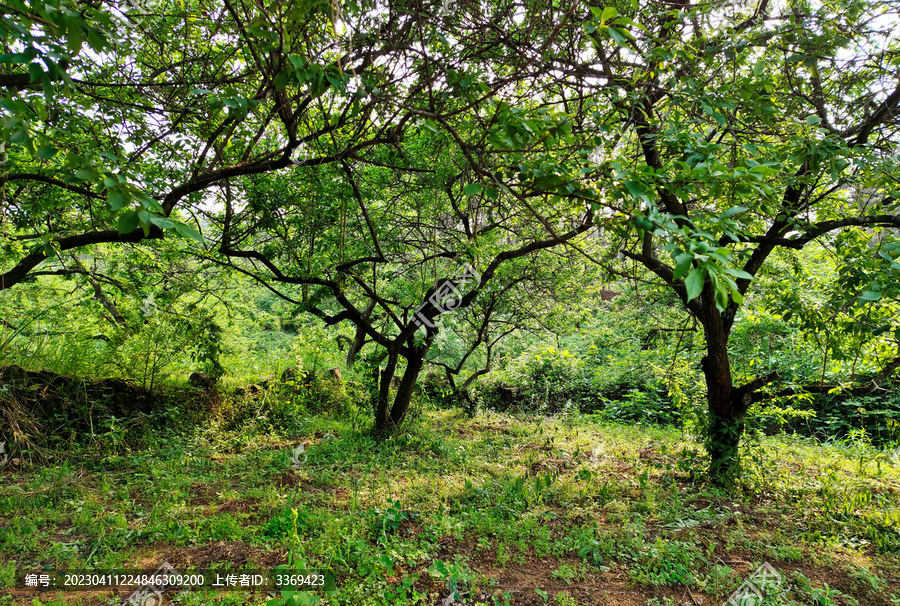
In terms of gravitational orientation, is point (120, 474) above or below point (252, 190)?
below

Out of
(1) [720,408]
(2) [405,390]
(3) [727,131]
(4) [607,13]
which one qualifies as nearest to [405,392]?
(2) [405,390]

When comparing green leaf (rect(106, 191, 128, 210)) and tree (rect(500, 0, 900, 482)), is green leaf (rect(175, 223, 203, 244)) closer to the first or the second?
green leaf (rect(106, 191, 128, 210))

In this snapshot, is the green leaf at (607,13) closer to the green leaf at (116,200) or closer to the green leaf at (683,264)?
the green leaf at (683,264)

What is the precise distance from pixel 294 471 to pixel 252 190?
2694 millimetres

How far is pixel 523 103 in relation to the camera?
13.0 ft

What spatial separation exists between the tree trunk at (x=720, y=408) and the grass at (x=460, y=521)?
19 cm

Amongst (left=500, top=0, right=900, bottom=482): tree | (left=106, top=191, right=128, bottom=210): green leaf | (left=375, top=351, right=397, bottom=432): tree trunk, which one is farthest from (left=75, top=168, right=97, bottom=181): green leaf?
(left=375, top=351, right=397, bottom=432): tree trunk

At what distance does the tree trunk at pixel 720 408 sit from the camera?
14.7ft

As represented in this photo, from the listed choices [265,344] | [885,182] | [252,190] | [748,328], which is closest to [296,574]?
[252,190]

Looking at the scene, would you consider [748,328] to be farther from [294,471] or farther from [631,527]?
[294,471]

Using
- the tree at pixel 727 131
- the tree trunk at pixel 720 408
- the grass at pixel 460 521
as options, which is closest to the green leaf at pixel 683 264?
the tree at pixel 727 131

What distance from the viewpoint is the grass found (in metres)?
2.80

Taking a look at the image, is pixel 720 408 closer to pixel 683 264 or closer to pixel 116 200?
pixel 683 264

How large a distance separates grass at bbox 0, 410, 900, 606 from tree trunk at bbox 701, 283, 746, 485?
7.3 inches
